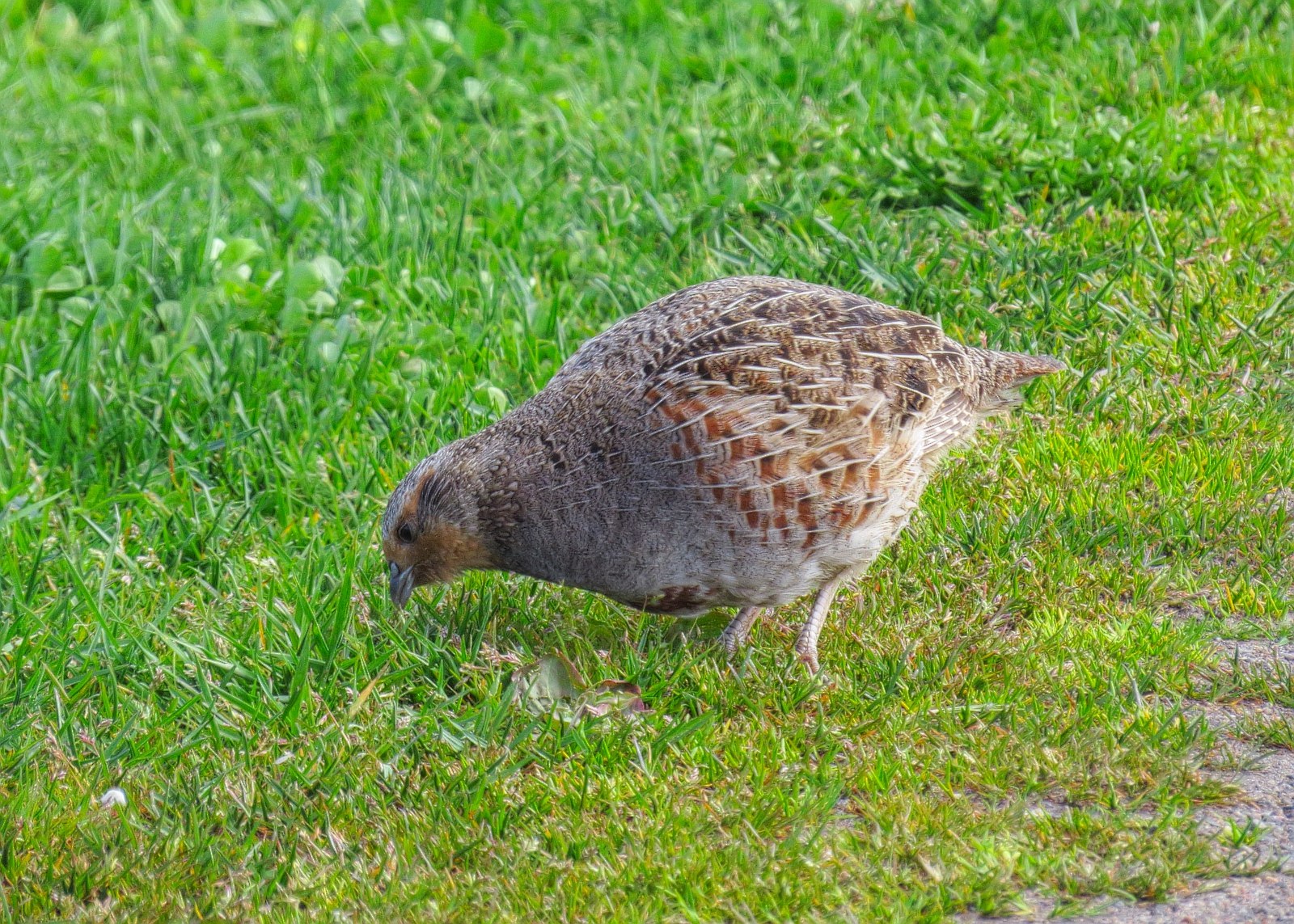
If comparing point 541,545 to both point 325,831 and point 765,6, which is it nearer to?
point 325,831

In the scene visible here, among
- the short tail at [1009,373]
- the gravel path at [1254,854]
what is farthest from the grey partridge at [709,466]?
the gravel path at [1254,854]

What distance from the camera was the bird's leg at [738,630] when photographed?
4449 millimetres

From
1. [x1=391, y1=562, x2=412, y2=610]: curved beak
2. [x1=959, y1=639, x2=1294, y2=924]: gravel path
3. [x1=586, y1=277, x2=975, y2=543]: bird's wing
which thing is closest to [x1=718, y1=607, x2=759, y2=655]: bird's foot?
[x1=586, y1=277, x2=975, y2=543]: bird's wing

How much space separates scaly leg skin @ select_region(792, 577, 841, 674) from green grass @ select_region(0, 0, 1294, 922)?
0.07 meters

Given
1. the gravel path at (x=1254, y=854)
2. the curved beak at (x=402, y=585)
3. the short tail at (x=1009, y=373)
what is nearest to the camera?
the gravel path at (x=1254, y=854)

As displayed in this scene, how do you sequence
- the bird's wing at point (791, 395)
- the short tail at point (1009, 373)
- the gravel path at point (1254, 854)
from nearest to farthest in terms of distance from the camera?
the gravel path at point (1254, 854), the bird's wing at point (791, 395), the short tail at point (1009, 373)

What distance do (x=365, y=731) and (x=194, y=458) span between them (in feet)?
5.94

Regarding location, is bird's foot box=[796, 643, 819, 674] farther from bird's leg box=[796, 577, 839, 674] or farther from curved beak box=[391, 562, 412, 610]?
curved beak box=[391, 562, 412, 610]

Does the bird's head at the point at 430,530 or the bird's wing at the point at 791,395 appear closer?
the bird's wing at the point at 791,395

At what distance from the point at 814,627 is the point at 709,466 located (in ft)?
2.08

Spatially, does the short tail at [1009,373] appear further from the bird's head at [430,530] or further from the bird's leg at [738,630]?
the bird's head at [430,530]

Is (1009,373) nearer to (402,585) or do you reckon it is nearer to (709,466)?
(709,466)

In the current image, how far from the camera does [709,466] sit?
4.09m

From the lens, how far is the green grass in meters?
3.65
